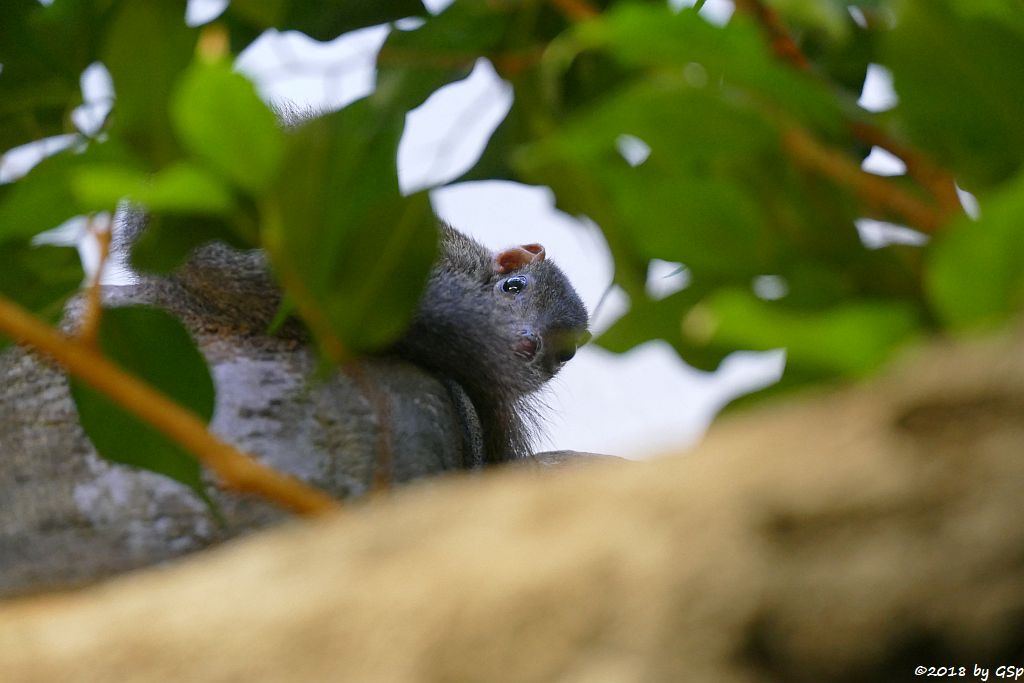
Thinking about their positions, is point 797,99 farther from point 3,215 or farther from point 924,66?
point 3,215

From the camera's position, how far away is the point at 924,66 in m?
0.40

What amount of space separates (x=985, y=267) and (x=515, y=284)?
1.66 m

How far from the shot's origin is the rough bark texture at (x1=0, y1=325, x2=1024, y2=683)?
0.30 metres

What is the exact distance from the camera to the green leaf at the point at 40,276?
57cm

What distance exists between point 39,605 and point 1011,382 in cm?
36

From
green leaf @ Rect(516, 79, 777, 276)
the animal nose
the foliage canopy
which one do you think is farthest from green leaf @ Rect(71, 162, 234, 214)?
the animal nose

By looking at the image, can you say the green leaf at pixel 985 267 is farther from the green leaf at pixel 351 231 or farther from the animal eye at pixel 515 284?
the animal eye at pixel 515 284

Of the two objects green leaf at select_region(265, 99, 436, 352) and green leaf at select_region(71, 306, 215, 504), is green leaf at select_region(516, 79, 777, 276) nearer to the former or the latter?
green leaf at select_region(265, 99, 436, 352)

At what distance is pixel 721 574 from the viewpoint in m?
0.30

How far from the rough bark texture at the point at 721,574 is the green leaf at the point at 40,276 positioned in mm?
281

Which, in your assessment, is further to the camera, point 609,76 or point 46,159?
point 609,76

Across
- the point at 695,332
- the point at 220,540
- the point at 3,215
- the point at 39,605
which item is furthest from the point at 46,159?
the point at 220,540

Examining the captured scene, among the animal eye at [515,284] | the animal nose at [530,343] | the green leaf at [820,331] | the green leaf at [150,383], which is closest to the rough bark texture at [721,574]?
the green leaf at [820,331]

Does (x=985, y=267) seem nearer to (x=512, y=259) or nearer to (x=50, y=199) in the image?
(x=50, y=199)
